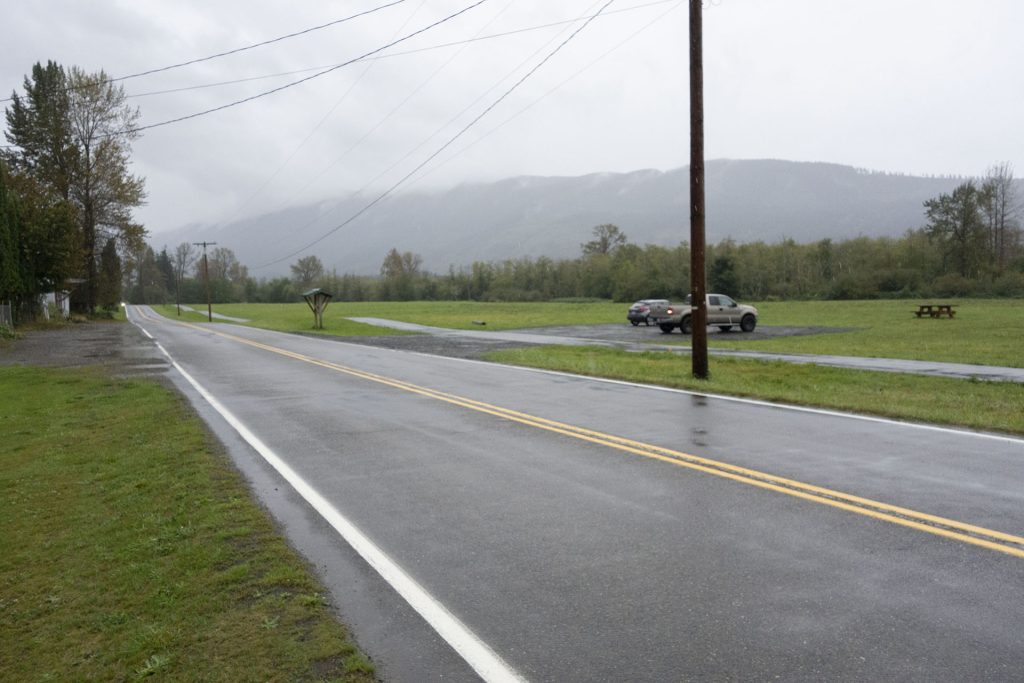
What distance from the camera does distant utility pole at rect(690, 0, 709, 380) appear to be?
53.0 feet

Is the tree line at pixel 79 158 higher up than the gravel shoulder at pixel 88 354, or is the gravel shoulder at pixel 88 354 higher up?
the tree line at pixel 79 158

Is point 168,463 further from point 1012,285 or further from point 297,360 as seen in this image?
Result: point 1012,285

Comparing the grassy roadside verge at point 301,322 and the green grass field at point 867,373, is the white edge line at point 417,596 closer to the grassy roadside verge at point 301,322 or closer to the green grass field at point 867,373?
the green grass field at point 867,373

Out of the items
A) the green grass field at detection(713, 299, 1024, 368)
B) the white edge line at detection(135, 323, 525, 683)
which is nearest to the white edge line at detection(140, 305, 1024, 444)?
the white edge line at detection(135, 323, 525, 683)

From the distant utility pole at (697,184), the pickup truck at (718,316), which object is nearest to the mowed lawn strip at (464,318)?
the pickup truck at (718,316)

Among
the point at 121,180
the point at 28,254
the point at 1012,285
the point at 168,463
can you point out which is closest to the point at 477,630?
the point at 168,463

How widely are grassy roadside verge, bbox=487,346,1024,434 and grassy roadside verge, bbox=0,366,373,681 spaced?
29.6 ft

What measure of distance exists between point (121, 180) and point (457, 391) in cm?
5489

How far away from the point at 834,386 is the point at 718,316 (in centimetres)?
2108

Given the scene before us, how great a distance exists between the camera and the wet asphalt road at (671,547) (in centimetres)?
377

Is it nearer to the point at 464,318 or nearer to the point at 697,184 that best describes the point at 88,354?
the point at 697,184

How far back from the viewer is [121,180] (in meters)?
59.3

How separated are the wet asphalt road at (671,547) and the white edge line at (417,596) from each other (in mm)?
68

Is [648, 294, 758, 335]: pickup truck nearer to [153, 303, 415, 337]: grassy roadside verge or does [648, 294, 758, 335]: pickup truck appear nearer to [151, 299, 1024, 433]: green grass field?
[151, 299, 1024, 433]: green grass field
